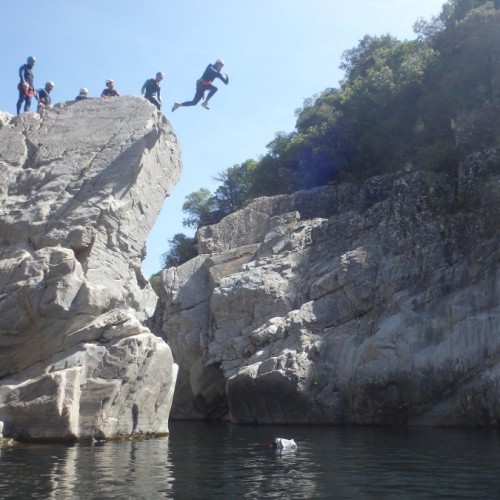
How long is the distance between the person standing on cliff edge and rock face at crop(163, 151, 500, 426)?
13.2m

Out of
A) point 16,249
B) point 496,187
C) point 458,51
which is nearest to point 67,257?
point 16,249

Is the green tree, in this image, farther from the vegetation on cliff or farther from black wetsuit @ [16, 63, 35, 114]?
black wetsuit @ [16, 63, 35, 114]

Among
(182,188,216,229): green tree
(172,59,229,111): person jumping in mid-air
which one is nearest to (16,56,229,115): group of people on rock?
(172,59,229,111): person jumping in mid-air

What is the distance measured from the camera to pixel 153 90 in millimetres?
23250

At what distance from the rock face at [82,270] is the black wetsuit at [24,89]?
3.27 feet

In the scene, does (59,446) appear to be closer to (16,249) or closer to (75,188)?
(16,249)

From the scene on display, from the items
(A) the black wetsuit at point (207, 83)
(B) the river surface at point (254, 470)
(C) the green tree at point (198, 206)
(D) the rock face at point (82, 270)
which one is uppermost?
(C) the green tree at point (198, 206)

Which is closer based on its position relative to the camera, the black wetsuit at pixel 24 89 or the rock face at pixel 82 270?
the rock face at pixel 82 270

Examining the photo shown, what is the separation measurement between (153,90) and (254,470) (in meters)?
14.4

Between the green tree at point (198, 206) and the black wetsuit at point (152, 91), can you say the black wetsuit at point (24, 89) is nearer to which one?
the black wetsuit at point (152, 91)

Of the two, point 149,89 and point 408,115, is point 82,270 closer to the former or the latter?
point 149,89

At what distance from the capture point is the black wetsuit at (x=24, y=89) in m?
23.1

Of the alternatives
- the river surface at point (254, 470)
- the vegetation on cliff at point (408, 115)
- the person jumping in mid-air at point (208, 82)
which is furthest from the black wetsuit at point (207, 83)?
the vegetation on cliff at point (408, 115)

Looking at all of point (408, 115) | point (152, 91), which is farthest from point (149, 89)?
point (408, 115)
